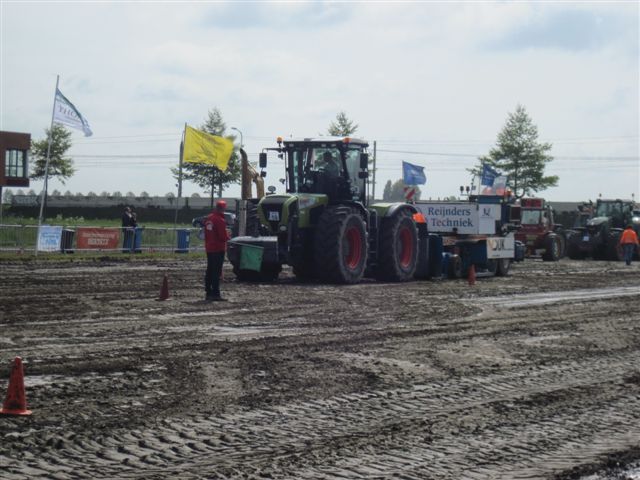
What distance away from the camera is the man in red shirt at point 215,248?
17.2 m

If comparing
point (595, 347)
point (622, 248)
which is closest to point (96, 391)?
point (595, 347)

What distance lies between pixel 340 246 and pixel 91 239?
14.6 metres

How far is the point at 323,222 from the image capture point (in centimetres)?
2033

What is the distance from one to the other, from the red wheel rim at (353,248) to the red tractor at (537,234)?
1654cm

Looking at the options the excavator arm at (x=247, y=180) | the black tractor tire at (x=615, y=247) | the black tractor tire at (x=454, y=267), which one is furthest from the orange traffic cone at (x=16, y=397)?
the black tractor tire at (x=615, y=247)

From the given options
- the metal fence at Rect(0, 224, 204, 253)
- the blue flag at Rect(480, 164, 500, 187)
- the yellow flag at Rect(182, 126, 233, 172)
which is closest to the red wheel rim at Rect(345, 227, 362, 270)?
the yellow flag at Rect(182, 126, 233, 172)

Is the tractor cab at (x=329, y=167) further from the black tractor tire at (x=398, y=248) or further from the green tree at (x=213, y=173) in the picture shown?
the green tree at (x=213, y=173)

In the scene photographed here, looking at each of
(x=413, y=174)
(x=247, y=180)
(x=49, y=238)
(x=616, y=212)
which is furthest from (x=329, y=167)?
(x=616, y=212)

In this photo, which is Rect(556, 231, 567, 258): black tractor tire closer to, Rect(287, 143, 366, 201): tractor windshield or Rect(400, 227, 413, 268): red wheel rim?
Rect(400, 227, 413, 268): red wheel rim

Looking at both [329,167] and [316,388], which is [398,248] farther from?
[316,388]

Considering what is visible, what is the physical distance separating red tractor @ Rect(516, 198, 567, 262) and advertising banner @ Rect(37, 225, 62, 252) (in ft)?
51.2

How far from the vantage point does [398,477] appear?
6312 millimetres

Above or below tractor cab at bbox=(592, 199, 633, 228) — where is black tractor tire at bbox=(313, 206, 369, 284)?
below

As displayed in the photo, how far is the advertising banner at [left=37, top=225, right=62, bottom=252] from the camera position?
1248 inches
